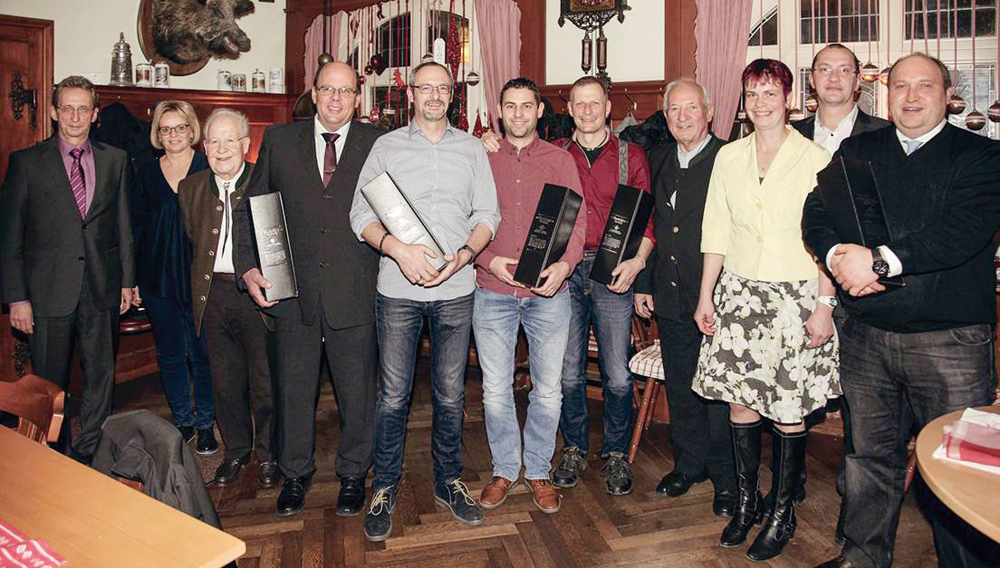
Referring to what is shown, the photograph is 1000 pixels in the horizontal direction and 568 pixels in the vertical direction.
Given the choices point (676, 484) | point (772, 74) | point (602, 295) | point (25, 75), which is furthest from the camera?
point (25, 75)

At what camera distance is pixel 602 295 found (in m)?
3.24

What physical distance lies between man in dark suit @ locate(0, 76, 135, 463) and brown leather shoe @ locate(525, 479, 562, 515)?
6.46 feet

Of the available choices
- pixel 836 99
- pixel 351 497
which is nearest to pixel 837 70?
pixel 836 99

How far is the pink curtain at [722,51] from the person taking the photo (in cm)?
595

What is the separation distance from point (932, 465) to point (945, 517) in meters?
1.12

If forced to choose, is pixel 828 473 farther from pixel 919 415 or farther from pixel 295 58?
pixel 295 58

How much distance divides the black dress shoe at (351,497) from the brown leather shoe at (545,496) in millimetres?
726

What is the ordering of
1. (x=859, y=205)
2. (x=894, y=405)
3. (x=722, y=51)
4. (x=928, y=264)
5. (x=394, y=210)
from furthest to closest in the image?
1. (x=722, y=51)
2. (x=394, y=210)
3. (x=894, y=405)
4. (x=859, y=205)
5. (x=928, y=264)

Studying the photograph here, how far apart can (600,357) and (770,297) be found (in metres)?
0.95

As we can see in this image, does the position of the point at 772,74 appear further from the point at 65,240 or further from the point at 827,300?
the point at 65,240

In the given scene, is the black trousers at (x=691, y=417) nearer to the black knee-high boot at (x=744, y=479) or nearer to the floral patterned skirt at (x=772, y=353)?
the black knee-high boot at (x=744, y=479)

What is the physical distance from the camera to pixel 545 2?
21.9 ft

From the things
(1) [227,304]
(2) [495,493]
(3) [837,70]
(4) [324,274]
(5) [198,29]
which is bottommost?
(2) [495,493]

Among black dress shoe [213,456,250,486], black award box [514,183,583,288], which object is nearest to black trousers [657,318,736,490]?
black award box [514,183,583,288]
